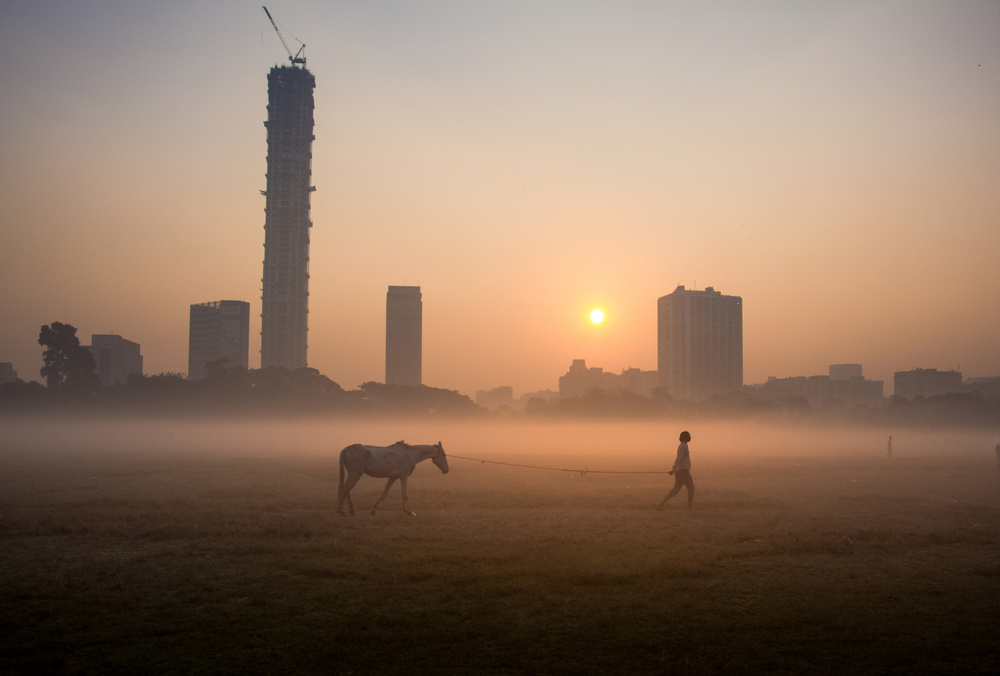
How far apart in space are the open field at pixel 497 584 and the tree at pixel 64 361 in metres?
100

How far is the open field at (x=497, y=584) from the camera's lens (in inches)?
341

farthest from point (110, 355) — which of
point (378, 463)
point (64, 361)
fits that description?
point (378, 463)

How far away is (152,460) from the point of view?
43.7 m

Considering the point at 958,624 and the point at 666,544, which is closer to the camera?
the point at 958,624

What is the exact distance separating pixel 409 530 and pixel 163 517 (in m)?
6.83

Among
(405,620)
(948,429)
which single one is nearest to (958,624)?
(405,620)

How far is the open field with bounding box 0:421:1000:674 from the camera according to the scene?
341 inches

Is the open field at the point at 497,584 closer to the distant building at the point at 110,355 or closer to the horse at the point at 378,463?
the horse at the point at 378,463

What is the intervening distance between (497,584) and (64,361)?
12177 cm

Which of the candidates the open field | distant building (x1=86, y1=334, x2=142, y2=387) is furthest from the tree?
the open field

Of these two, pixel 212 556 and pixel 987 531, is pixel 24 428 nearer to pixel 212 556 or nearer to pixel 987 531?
pixel 212 556

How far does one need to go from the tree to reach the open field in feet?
328

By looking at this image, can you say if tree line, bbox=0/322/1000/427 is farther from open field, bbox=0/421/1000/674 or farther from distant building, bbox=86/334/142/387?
open field, bbox=0/421/1000/674

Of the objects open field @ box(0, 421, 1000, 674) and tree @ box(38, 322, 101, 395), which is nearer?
open field @ box(0, 421, 1000, 674)
